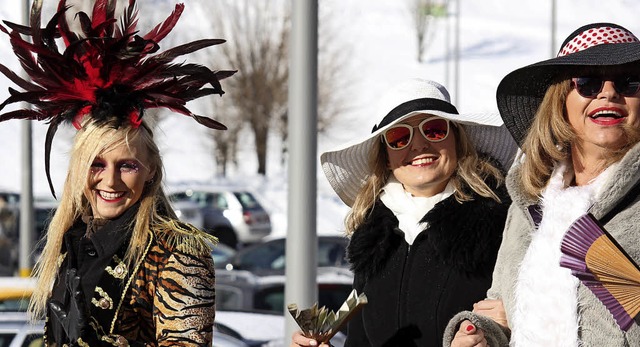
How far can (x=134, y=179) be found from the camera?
3.61 meters

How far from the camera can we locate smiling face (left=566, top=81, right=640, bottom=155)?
10.1ft

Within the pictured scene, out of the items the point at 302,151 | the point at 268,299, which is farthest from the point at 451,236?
the point at 268,299

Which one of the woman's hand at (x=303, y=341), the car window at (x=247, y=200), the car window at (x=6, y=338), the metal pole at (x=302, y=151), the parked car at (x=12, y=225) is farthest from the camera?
the car window at (x=247, y=200)

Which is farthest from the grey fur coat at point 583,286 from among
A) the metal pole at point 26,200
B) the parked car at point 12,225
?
the parked car at point 12,225

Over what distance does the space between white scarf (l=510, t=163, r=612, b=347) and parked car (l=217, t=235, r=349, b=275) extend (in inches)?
439

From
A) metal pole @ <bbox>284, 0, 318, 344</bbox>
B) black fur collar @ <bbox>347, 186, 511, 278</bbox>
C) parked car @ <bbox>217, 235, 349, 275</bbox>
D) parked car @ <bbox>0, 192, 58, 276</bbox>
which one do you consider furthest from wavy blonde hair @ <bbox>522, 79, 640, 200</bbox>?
parked car @ <bbox>0, 192, 58, 276</bbox>

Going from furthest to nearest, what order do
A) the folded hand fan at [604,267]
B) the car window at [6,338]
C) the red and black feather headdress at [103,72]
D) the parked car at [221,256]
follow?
1. the parked car at [221,256]
2. the car window at [6,338]
3. the red and black feather headdress at [103,72]
4. the folded hand fan at [604,267]

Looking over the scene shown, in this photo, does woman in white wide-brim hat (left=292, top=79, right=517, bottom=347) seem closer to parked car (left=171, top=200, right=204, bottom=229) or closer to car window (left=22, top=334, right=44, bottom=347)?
car window (left=22, top=334, right=44, bottom=347)

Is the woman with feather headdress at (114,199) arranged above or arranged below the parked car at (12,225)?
above

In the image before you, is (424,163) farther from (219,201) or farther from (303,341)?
(219,201)

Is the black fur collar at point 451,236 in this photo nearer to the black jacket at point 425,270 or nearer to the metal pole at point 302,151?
the black jacket at point 425,270

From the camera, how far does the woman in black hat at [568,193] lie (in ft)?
9.82

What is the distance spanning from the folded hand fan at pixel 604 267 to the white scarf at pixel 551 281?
83 mm

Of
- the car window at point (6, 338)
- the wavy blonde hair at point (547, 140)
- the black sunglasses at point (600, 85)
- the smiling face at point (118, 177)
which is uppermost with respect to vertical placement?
the black sunglasses at point (600, 85)
